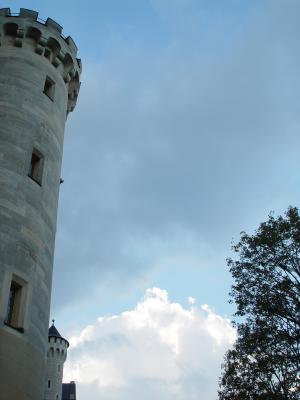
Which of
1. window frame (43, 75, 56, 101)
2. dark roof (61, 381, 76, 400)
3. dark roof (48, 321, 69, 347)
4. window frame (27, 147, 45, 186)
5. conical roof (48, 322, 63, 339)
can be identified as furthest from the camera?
dark roof (61, 381, 76, 400)

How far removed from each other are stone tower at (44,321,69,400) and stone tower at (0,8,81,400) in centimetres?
4862

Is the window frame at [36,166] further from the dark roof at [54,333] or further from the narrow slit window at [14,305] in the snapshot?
the dark roof at [54,333]

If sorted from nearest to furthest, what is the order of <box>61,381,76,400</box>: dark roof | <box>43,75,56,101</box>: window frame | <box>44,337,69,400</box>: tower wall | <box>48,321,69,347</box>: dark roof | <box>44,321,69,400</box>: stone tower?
1. <box>43,75,56,101</box>: window frame
2. <box>44,337,69,400</box>: tower wall
3. <box>44,321,69,400</box>: stone tower
4. <box>48,321,69,347</box>: dark roof
5. <box>61,381,76,400</box>: dark roof

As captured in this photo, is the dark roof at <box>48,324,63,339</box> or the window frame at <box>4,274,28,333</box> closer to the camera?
the window frame at <box>4,274,28,333</box>

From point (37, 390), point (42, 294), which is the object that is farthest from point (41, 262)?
point (37, 390)

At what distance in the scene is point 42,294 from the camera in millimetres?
19938

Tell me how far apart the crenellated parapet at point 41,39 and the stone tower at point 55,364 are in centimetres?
5001

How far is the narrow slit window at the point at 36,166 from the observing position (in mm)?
22625

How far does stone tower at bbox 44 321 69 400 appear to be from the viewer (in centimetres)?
6731

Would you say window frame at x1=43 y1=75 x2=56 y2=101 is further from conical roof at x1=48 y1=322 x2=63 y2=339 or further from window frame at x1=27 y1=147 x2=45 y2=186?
conical roof at x1=48 y1=322 x2=63 y2=339

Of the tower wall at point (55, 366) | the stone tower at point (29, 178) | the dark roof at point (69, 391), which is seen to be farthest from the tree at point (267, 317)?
the dark roof at point (69, 391)

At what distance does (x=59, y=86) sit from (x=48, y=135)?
4593mm

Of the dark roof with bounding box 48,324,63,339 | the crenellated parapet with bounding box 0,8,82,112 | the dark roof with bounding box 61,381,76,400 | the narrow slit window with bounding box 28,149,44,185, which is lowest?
the narrow slit window with bounding box 28,149,44,185

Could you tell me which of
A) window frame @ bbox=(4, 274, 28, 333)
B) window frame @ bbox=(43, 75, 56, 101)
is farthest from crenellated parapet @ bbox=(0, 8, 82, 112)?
window frame @ bbox=(4, 274, 28, 333)
